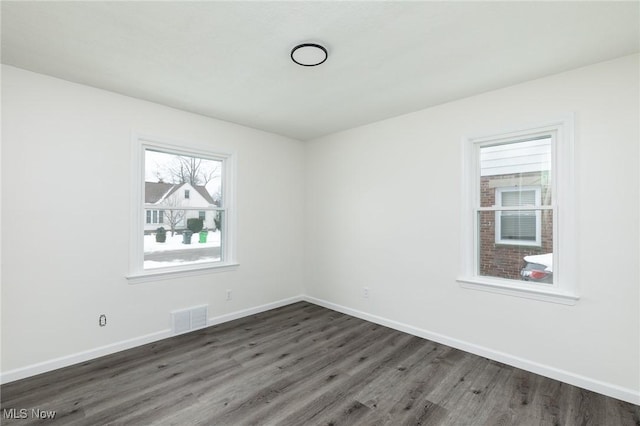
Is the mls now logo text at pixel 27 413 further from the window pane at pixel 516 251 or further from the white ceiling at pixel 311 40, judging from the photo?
the window pane at pixel 516 251

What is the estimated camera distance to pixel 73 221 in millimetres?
2875

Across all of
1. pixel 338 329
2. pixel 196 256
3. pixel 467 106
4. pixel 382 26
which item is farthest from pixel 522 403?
pixel 196 256

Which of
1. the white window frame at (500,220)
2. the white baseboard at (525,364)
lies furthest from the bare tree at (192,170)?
the white window frame at (500,220)

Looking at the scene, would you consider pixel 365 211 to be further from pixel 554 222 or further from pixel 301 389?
pixel 301 389

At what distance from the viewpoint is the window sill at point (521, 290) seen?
8.52 ft

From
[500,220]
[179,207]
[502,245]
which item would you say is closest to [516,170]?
[500,220]

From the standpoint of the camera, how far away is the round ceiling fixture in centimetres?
223

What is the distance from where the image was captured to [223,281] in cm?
399

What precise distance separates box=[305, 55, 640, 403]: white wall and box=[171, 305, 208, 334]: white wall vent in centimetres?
177

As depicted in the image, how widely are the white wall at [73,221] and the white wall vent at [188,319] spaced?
0.26 feet

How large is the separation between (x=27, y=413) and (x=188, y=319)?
1559mm

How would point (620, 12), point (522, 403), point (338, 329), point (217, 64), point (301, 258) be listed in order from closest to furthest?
point (620, 12), point (522, 403), point (217, 64), point (338, 329), point (301, 258)

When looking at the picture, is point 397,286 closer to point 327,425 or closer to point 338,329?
point 338,329

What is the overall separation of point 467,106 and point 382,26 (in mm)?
1654
